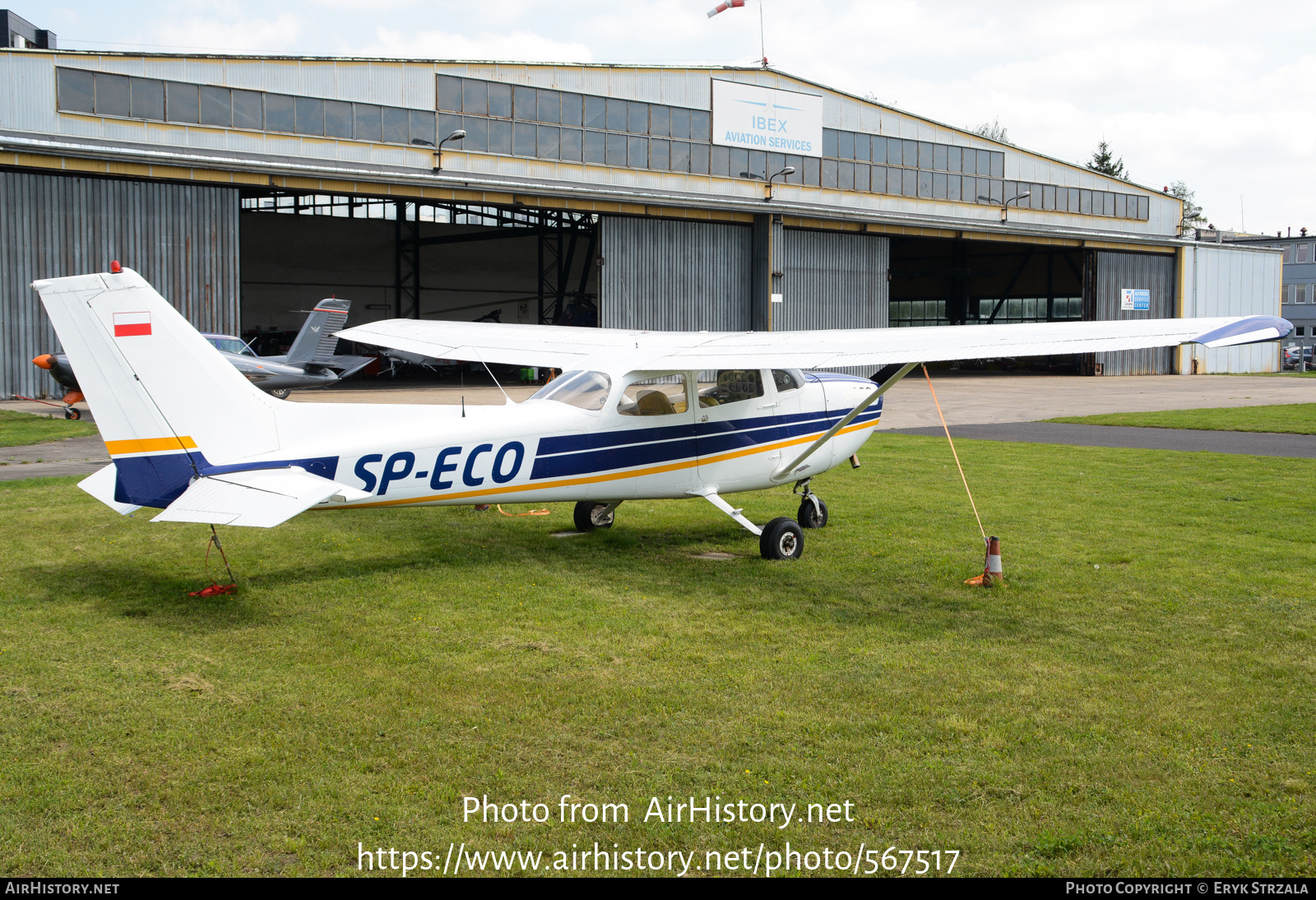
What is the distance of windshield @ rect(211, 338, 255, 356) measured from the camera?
2334 cm

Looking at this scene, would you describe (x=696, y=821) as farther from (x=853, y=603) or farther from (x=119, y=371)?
(x=119, y=371)

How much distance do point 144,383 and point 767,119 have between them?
1337 inches

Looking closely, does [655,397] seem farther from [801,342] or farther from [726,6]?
[726,6]

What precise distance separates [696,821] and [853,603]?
3.61m

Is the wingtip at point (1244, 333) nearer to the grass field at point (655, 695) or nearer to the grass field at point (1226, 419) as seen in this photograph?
the grass field at point (655, 695)

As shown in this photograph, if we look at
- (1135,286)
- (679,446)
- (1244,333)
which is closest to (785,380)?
(679,446)

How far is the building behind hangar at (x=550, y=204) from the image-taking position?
25.4 metres

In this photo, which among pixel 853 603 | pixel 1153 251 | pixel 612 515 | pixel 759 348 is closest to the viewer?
pixel 853 603

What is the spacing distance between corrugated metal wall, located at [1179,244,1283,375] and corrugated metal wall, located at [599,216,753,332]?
2519cm

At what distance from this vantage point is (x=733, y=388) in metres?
9.40

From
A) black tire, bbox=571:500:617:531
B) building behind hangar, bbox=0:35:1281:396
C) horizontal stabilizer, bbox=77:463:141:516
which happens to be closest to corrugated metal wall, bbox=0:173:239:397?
building behind hangar, bbox=0:35:1281:396

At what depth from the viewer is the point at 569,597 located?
7.46 m

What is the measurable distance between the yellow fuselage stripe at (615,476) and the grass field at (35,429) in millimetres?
12560
